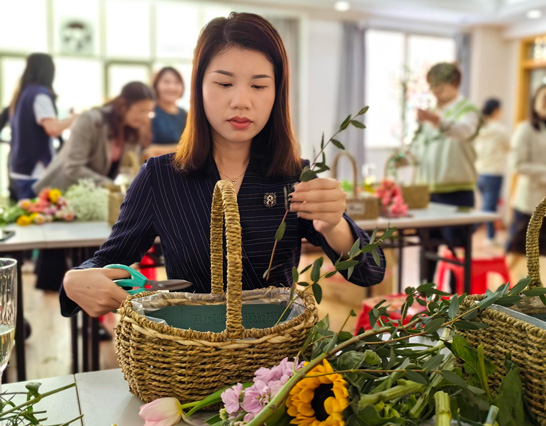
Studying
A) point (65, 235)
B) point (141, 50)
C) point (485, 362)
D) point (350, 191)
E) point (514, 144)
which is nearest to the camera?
point (485, 362)

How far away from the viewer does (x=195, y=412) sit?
83cm

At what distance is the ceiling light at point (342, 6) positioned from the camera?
6.58 m

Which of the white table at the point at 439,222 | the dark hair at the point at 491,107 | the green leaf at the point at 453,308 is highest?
the dark hair at the point at 491,107

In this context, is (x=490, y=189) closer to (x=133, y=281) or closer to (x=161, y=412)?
(x=133, y=281)

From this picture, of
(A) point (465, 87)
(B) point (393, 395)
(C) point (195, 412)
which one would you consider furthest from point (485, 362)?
(A) point (465, 87)

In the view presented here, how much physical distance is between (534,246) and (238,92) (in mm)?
625

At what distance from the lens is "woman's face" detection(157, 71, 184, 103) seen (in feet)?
13.8

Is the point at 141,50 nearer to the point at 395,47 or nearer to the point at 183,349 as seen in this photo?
the point at 395,47

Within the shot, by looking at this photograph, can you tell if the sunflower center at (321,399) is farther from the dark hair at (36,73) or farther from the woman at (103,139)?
the dark hair at (36,73)

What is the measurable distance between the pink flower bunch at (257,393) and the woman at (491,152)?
5.85 meters

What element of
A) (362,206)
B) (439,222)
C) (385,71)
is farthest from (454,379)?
(385,71)

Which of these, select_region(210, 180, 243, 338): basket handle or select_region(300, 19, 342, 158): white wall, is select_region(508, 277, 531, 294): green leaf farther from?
select_region(300, 19, 342, 158): white wall

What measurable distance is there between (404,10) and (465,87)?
1.90m

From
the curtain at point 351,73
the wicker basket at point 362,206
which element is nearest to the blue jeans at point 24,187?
the wicker basket at point 362,206
